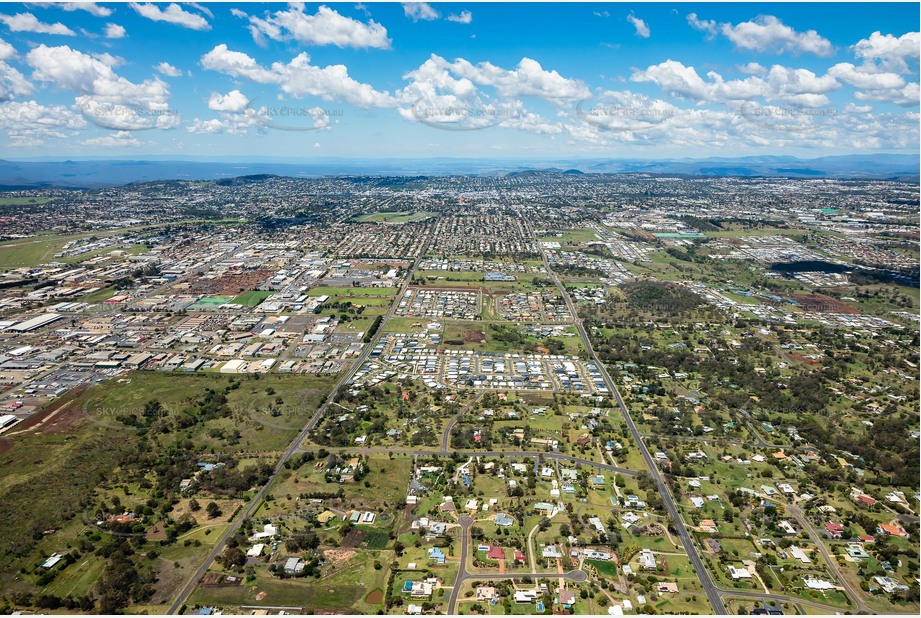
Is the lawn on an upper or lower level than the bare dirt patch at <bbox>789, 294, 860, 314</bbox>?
lower

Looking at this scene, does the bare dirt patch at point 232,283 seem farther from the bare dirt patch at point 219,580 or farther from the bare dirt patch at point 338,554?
the bare dirt patch at point 338,554

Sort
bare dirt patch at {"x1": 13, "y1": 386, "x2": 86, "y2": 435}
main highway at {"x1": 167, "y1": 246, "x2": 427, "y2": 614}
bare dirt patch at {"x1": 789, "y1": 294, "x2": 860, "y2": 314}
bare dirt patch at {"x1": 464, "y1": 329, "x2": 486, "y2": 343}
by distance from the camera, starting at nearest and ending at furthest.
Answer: main highway at {"x1": 167, "y1": 246, "x2": 427, "y2": 614} → bare dirt patch at {"x1": 13, "y1": 386, "x2": 86, "y2": 435} → bare dirt patch at {"x1": 464, "y1": 329, "x2": 486, "y2": 343} → bare dirt patch at {"x1": 789, "y1": 294, "x2": 860, "y2": 314}

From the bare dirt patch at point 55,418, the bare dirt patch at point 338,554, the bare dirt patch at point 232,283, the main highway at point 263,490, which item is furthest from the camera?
the bare dirt patch at point 232,283

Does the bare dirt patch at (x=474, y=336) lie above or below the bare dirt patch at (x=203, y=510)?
above

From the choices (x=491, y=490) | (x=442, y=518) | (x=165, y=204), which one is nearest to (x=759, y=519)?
(x=491, y=490)

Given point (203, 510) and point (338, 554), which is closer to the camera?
point (338, 554)

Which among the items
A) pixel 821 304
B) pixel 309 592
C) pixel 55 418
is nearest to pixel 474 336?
pixel 309 592

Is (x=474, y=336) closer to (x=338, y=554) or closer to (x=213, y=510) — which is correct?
(x=338, y=554)

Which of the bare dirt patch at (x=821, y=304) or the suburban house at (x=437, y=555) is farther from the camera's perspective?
the bare dirt patch at (x=821, y=304)

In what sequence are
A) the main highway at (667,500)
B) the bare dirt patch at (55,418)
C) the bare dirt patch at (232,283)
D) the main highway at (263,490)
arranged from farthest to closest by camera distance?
the bare dirt patch at (232,283)
the bare dirt patch at (55,418)
the main highway at (667,500)
the main highway at (263,490)

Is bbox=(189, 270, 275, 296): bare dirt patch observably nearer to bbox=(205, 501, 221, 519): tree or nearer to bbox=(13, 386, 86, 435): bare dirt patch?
bbox=(13, 386, 86, 435): bare dirt patch
